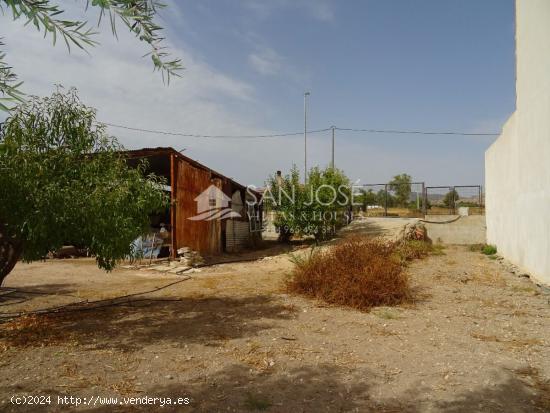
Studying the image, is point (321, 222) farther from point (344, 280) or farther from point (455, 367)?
point (455, 367)

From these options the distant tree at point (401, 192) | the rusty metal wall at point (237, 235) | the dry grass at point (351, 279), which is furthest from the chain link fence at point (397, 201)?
the dry grass at point (351, 279)

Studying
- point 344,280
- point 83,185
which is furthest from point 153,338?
point 344,280

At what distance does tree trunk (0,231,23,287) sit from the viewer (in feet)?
17.6

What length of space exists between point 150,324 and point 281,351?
7.40 feet

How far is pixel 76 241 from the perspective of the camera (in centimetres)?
542

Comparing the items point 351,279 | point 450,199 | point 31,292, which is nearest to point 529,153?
point 351,279

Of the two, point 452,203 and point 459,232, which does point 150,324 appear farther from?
point 452,203

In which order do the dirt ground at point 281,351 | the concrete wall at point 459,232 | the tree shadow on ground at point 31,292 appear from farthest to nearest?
the concrete wall at point 459,232 < the tree shadow on ground at point 31,292 < the dirt ground at point 281,351

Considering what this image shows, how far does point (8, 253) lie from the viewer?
566cm

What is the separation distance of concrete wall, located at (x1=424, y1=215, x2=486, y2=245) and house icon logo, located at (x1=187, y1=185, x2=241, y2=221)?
9.54m

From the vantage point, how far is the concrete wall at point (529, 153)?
8.08m

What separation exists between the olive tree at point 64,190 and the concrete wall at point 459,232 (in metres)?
15.7

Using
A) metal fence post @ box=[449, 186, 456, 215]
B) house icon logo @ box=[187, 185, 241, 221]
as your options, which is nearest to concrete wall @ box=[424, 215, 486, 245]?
metal fence post @ box=[449, 186, 456, 215]

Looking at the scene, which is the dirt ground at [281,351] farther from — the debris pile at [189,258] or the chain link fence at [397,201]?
the chain link fence at [397,201]
